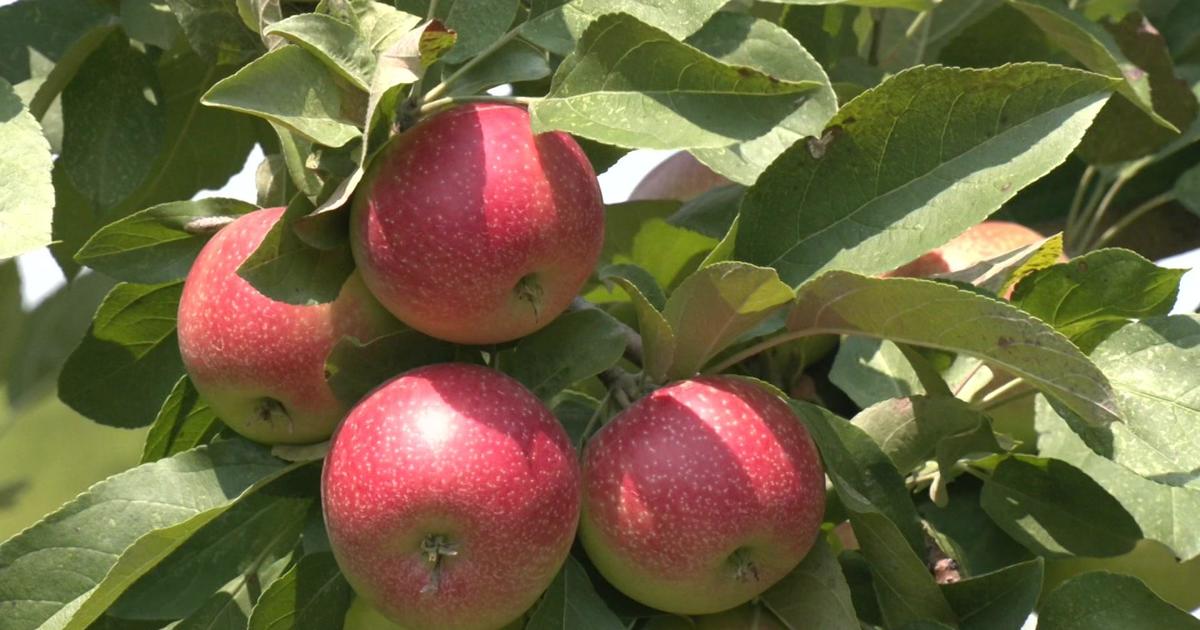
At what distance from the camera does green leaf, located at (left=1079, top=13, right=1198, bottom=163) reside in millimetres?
1637

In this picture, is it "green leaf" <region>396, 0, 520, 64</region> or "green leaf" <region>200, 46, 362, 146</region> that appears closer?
"green leaf" <region>200, 46, 362, 146</region>

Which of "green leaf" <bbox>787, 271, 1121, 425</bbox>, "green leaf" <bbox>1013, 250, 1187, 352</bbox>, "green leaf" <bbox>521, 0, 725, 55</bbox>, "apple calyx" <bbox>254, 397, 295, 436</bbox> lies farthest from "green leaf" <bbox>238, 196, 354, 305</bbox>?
"green leaf" <bbox>1013, 250, 1187, 352</bbox>

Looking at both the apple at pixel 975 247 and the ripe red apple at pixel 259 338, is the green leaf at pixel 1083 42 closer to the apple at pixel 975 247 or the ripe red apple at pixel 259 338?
the apple at pixel 975 247

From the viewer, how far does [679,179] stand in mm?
1966

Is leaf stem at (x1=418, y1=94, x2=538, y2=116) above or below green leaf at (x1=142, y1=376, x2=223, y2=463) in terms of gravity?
above

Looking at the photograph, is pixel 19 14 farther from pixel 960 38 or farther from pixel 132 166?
pixel 960 38

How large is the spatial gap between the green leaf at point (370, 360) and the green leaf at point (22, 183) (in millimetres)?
204

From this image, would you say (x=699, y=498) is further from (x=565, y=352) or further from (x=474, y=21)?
(x=474, y=21)

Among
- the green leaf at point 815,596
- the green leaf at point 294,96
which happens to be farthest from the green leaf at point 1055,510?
the green leaf at point 294,96

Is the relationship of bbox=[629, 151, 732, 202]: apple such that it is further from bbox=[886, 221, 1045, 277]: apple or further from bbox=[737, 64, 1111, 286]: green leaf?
bbox=[737, 64, 1111, 286]: green leaf

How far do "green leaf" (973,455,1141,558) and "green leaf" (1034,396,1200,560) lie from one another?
0.02m

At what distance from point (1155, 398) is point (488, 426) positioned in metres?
0.49

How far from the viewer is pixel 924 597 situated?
107 centimetres

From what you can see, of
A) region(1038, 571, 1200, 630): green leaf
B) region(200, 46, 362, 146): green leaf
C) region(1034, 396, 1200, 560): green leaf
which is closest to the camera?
region(200, 46, 362, 146): green leaf
